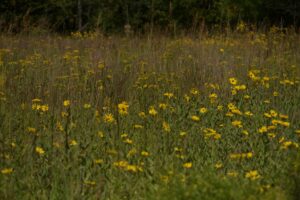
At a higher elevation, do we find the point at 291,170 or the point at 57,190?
the point at 291,170

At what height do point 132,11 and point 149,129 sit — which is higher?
point 149,129

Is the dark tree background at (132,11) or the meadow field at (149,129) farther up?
the meadow field at (149,129)

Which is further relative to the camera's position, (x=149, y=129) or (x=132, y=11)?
(x=132, y=11)

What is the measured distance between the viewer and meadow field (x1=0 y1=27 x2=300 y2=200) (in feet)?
10.9

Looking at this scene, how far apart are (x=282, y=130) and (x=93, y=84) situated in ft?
7.19

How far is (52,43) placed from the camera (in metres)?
9.31

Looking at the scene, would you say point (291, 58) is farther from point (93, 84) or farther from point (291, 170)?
point (291, 170)

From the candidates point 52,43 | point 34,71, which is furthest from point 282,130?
point 52,43

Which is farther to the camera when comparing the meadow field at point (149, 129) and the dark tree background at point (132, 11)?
the dark tree background at point (132, 11)

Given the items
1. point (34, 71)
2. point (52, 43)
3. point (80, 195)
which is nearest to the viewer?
point (80, 195)

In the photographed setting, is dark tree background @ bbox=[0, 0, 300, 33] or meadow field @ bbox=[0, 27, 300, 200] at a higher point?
meadow field @ bbox=[0, 27, 300, 200]

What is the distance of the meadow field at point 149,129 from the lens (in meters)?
3.31

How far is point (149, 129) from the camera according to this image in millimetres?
4402

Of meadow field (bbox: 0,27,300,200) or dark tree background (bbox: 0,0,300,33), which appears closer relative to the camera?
meadow field (bbox: 0,27,300,200)
